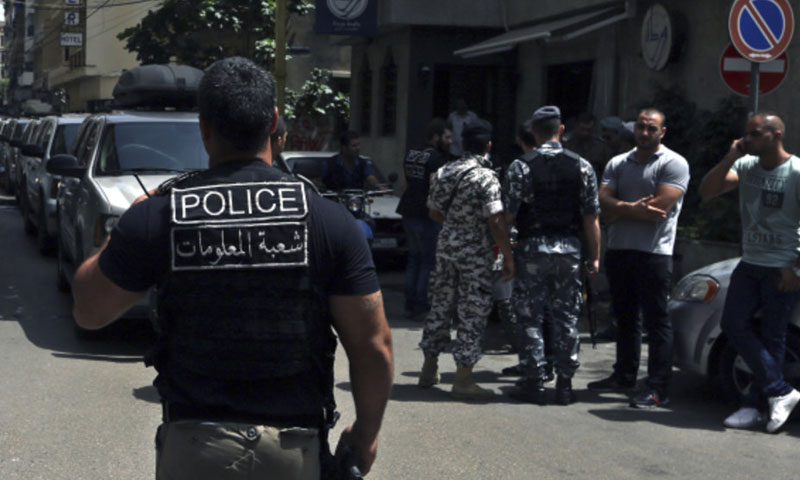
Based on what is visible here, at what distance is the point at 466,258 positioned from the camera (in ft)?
25.5

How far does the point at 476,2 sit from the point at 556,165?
14.3 m

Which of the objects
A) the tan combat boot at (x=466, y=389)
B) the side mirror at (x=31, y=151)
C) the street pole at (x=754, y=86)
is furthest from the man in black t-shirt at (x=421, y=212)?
the side mirror at (x=31, y=151)

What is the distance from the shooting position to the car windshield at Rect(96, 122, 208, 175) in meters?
10.1

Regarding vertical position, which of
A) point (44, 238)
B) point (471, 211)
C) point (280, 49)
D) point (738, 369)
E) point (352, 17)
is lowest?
point (44, 238)

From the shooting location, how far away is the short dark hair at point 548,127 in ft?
24.6

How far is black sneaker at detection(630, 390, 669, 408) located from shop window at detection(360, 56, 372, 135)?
17.7 m

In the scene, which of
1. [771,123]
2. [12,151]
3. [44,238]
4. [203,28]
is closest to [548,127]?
[771,123]

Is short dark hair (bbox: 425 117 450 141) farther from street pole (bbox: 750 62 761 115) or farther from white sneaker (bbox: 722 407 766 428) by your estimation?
white sneaker (bbox: 722 407 766 428)

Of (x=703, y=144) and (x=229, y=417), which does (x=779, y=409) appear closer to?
(x=229, y=417)

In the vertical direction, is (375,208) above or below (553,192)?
below

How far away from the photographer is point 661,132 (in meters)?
7.52

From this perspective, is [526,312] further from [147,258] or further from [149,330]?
[147,258]

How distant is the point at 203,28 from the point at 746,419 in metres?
22.3

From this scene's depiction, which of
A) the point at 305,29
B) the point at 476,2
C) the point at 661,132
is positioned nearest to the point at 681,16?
the point at 476,2
